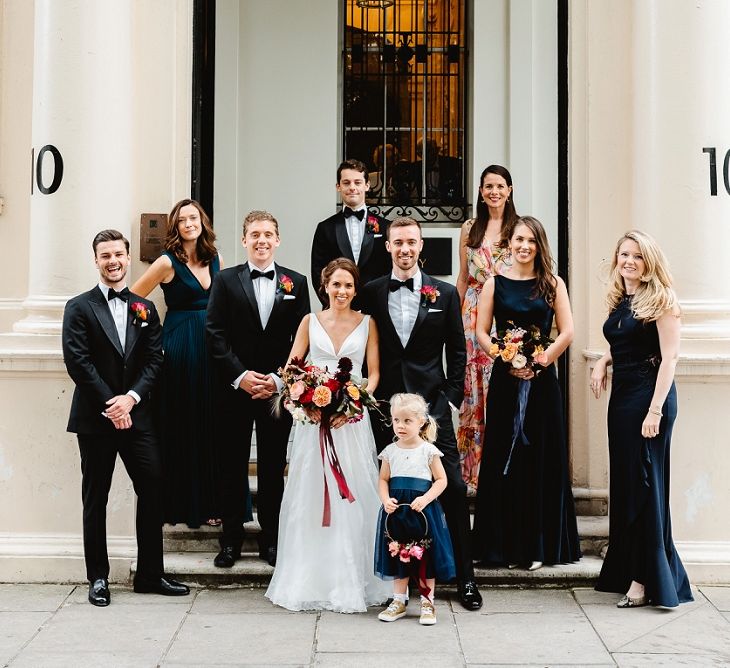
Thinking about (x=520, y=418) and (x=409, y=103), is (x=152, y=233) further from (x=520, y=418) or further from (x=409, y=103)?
(x=409, y=103)

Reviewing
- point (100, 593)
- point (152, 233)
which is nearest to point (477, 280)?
point (152, 233)

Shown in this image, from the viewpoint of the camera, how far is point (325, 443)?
21.0 feet

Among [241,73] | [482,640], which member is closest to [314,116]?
[241,73]

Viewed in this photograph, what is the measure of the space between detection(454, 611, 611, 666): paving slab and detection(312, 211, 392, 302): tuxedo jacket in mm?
2366

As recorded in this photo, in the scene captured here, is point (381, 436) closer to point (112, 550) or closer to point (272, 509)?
point (272, 509)

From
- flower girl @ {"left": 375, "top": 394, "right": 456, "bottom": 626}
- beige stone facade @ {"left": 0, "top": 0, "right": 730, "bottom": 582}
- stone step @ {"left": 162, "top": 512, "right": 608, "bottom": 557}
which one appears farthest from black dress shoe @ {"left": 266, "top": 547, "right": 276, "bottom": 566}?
flower girl @ {"left": 375, "top": 394, "right": 456, "bottom": 626}

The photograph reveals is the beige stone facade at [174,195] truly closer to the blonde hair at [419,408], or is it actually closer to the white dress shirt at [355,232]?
the white dress shirt at [355,232]

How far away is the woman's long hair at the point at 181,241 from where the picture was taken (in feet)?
22.8

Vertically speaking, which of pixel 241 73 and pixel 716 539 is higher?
pixel 241 73

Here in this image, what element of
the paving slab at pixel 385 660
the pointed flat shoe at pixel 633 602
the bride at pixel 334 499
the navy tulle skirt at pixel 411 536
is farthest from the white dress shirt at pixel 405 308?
the pointed flat shoe at pixel 633 602

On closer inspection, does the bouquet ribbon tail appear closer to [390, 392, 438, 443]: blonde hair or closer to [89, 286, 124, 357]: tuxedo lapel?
[390, 392, 438, 443]: blonde hair

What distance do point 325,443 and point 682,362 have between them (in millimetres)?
2267

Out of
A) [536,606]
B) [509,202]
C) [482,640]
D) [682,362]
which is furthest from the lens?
[509,202]

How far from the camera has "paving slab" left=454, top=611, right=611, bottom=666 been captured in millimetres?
5473
